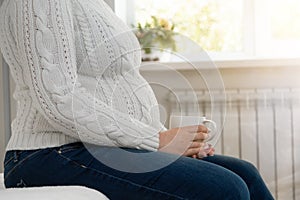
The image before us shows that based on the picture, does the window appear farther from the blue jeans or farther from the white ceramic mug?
the blue jeans

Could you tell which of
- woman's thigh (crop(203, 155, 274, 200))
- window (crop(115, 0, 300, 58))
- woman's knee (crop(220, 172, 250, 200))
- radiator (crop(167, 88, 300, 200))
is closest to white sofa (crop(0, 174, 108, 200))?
woman's knee (crop(220, 172, 250, 200))

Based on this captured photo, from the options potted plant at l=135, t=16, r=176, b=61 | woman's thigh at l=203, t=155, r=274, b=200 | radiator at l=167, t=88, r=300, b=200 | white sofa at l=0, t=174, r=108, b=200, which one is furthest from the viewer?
potted plant at l=135, t=16, r=176, b=61

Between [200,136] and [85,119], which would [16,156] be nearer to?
[85,119]

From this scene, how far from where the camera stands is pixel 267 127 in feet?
8.54

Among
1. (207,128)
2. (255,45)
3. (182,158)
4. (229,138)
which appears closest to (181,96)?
(229,138)

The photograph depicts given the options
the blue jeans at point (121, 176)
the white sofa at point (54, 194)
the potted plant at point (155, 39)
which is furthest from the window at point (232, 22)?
the white sofa at point (54, 194)

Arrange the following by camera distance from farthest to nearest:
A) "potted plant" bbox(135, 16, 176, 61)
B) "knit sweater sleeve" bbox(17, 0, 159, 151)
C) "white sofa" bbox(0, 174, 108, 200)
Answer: "potted plant" bbox(135, 16, 176, 61) < "knit sweater sleeve" bbox(17, 0, 159, 151) < "white sofa" bbox(0, 174, 108, 200)

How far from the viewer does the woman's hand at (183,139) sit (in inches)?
46.5

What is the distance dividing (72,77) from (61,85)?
3 cm

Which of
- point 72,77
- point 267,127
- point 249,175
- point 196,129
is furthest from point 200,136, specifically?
point 267,127

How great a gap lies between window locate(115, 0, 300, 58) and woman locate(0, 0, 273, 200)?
1.57 meters

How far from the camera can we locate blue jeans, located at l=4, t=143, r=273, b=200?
1015 mm

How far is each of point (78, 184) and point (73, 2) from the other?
14.9 inches

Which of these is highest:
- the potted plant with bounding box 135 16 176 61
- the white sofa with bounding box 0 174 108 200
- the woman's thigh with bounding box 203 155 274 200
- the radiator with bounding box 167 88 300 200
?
the potted plant with bounding box 135 16 176 61
